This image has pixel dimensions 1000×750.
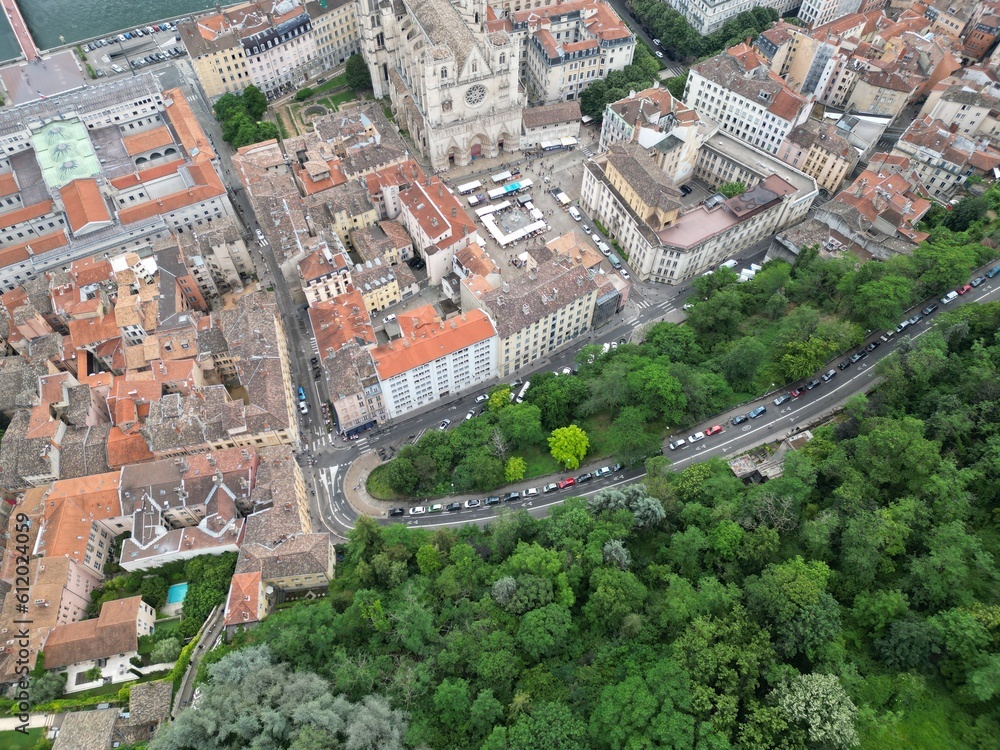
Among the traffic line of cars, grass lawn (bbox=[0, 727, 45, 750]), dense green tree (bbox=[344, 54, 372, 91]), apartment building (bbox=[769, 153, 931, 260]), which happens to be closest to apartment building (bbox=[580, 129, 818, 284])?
apartment building (bbox=[769, 153, 931, 260])

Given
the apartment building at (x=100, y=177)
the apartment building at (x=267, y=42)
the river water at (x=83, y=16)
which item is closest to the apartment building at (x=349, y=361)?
the apartment building at (x=100, y=177)

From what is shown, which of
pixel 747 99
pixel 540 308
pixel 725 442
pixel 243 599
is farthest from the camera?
pixel 747 99

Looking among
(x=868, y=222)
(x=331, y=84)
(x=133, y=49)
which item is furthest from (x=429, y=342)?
(x=133, y=49)

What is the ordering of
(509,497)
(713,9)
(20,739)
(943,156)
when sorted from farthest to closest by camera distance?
(713,9) → (943,156) → (509,497) → (20,739)

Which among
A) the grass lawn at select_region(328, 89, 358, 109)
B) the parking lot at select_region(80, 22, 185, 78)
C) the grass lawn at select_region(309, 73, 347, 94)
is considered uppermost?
the parking lot at select_region(80, 22, 185, 78)

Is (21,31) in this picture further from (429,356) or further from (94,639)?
(94,639)

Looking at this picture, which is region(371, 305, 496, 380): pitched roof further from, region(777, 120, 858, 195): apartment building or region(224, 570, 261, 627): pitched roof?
region(777, 120, 858, 195): apartment building

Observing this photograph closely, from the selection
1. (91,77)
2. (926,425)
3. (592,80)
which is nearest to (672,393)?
(926,425)
